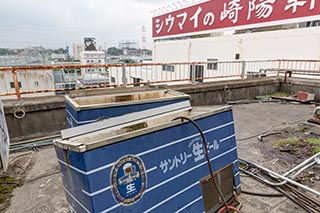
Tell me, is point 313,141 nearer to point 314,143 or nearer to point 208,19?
point 314,143

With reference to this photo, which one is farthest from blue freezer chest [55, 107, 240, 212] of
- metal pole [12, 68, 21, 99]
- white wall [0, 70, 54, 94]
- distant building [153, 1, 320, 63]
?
distant building [153, 1, 320, 63]

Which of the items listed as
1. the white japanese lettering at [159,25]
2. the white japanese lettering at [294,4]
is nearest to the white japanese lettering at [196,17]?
the white japanese lettering at [159,25]

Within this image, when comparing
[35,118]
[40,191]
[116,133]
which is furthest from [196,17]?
[116,133]

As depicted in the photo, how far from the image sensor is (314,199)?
210cm

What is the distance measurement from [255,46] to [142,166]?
11.6m

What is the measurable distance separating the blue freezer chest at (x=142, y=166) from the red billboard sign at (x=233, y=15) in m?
9.69

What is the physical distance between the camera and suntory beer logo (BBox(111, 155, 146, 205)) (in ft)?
4.07

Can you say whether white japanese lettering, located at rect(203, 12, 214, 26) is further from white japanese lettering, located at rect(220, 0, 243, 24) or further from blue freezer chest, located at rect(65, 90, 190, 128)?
blue freezer chest, located at rect(65, 90, 190, 128)

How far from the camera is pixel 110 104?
2213mm

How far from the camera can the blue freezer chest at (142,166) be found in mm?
1176

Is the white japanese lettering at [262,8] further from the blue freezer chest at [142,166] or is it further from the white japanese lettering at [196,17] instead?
the blue freezer chest at [142,166]

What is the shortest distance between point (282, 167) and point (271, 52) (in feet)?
30.0

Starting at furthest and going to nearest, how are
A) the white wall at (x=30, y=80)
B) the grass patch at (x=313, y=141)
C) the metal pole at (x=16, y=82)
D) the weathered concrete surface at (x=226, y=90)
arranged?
the weathered concrete surface at (x=226, y=90)
the white wall at (x=30, y=80)
the metal pole at (x=16, y=82)
the grass patch at (x=313, y=141)

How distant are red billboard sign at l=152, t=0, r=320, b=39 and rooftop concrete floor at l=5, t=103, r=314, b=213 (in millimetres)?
6387
